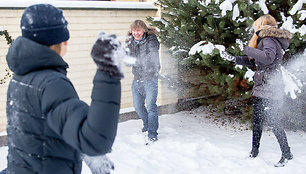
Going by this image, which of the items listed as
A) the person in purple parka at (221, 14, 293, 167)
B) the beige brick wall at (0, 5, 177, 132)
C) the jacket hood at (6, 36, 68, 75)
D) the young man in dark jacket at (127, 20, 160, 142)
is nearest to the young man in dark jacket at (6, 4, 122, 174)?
the jacket hood at (6, 36, 68, 75)

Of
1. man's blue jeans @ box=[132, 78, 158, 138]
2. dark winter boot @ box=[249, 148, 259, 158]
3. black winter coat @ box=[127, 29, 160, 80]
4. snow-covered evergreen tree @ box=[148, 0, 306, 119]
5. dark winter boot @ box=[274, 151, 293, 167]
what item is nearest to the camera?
dark winter boot @ box=[274, 151, 293, 167]

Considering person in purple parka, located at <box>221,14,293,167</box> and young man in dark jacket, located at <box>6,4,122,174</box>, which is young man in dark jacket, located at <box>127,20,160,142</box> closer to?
person in purple parka, located at <box>221,14,293,167</box>

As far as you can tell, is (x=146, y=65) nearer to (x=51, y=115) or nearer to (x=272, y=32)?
(x=272, y=32)

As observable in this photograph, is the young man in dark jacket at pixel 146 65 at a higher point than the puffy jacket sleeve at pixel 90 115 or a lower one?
lower

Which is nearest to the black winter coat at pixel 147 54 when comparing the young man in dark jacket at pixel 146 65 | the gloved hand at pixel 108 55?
the young man in dark jacket at pixel 146 65

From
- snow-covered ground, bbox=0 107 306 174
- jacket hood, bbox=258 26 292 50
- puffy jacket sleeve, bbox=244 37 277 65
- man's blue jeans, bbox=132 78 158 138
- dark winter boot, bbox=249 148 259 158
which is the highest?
jacket hood, bbox=258 26 292 50

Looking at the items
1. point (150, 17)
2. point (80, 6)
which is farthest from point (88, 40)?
point (150, 17)

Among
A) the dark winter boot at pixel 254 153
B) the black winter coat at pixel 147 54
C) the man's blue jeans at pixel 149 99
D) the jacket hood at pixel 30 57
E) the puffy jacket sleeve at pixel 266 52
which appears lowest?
the dark winter boot at pixel 254 153

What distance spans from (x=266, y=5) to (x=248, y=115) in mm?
1866

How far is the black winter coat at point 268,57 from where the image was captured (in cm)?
402

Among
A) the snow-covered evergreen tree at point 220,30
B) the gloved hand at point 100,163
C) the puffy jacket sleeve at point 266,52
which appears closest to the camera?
the gloved hand at point 100,163

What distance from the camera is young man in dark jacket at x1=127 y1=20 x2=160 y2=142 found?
5.27 metres

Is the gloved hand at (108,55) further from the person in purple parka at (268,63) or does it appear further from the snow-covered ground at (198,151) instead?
the snow-covered ground at (198,151)

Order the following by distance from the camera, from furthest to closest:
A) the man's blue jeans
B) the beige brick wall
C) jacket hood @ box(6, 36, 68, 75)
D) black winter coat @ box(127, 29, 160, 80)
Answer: the beige brick wall, the man's blue jeans, black winter coat @ box(127, 29, 160, 80), jacket hood @ box(6, 36, 68, 75)
